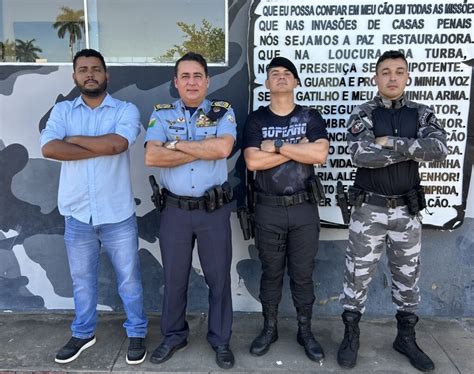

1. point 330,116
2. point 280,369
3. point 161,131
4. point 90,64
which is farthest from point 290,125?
point 280,369

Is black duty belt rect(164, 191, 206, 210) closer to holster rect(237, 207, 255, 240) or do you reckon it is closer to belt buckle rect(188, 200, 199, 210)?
belt buckle rect(188, 200, 199, 210)

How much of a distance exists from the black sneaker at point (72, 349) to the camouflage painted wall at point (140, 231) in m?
0.67

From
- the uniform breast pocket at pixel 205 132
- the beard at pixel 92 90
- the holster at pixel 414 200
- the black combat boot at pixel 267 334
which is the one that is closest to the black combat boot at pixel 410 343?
the holster at pixel 414 200

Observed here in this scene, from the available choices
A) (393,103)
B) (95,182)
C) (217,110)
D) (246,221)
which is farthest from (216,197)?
(393,103)

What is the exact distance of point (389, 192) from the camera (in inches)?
108

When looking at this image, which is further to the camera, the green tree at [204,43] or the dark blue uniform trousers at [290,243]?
the green tree at [204,43]

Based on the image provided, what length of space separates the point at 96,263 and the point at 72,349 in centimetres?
63

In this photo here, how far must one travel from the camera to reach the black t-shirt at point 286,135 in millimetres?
2822

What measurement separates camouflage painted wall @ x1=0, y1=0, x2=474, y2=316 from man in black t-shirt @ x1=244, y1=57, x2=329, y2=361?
2.11 ft

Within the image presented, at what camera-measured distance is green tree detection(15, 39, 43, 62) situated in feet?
11.6

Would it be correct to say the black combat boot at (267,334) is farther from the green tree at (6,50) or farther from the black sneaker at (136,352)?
the green tree at (6,50)

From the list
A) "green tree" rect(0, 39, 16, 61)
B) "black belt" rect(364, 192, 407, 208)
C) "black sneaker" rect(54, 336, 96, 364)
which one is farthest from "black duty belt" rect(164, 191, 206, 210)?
"green tree" rect(0, 39, 16, 61)

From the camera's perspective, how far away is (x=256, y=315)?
3643 millimetres

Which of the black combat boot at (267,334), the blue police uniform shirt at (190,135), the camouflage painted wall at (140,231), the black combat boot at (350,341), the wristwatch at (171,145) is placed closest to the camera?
the wristwatch at (171,145)
